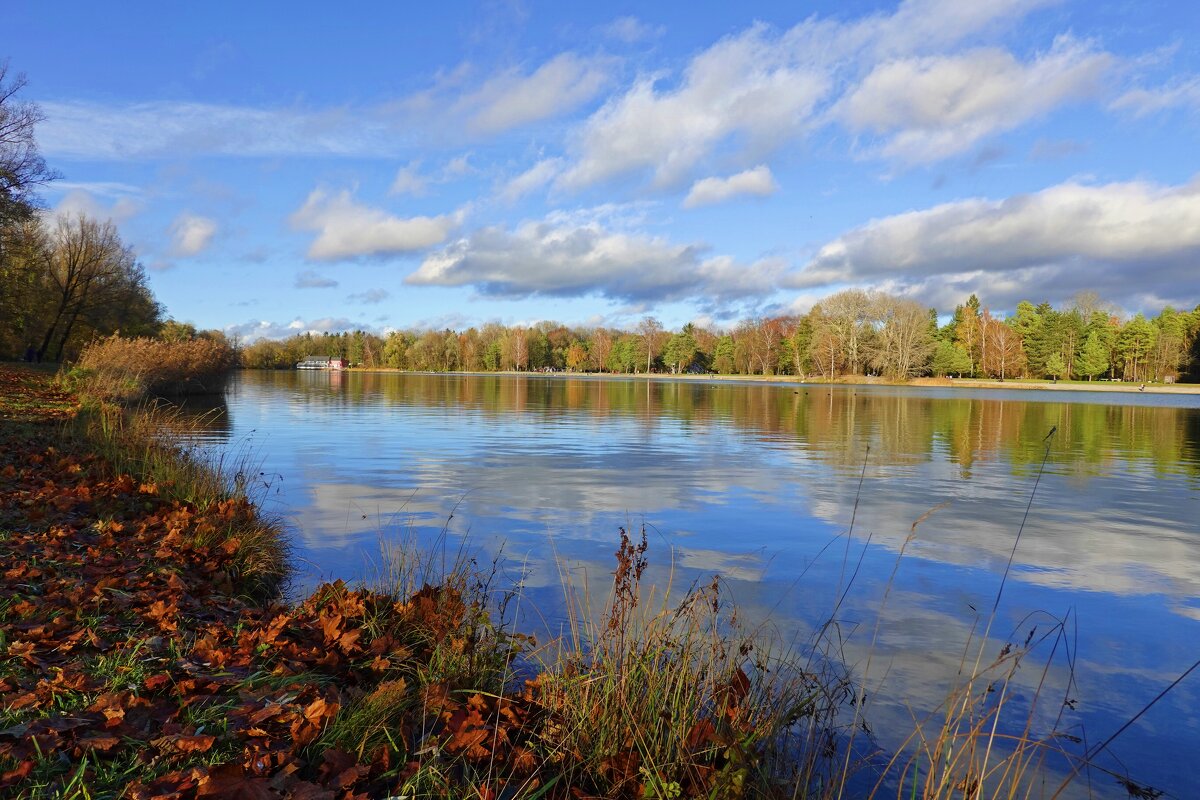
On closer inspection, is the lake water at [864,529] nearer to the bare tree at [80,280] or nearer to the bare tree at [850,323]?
the bare tree at [80,280]

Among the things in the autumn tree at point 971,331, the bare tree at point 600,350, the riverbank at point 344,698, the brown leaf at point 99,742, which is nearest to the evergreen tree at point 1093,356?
the autumn tree at point 971,331

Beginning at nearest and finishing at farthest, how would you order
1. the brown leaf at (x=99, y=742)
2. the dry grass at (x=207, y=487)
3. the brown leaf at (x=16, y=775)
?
1. the brown leaf at (x=16, y=775)
2. the brown leaf at (x=99, y=742)
3. the dry grass at (x=207, y=487)

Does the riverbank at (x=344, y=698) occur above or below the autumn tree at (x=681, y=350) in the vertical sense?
below

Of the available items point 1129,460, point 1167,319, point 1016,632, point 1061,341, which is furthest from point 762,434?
point 1167,319

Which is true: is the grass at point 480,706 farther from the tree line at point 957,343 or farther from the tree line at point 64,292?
the tree line at point 957,343

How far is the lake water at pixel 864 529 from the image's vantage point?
633 centimetres

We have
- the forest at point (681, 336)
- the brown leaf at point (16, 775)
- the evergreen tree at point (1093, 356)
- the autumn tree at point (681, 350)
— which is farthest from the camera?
the autumn tree at point (681, 350)

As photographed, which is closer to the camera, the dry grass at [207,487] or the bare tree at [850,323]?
the dry grass at [207,487]

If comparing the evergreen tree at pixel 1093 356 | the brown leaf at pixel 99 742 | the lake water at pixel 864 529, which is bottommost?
the lake water at pixel 864 529

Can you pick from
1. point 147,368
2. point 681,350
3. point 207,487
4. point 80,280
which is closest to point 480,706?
point 207,487

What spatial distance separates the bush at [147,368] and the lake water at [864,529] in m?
5.96

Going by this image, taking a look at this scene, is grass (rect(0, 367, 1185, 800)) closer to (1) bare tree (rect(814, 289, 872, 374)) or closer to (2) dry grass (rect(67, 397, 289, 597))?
(2) dry grass (rect(67, 397, 289, 597))

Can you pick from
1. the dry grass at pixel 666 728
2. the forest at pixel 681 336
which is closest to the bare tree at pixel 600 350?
the forest at pixel 681 336

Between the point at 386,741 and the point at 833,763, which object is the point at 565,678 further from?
the point at 833,763
